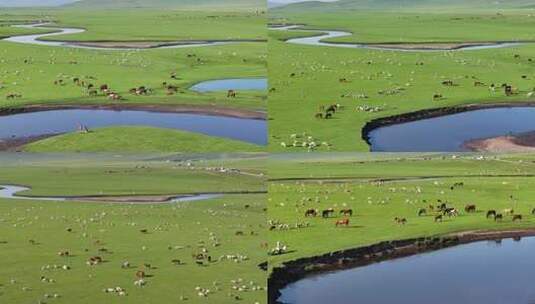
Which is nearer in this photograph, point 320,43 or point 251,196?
point 320,43

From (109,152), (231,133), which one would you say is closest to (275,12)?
(231,133)

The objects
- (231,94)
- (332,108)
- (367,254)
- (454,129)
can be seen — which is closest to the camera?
(231,94)

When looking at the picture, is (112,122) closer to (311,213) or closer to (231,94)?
(231,94)

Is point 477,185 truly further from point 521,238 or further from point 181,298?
point 181,298

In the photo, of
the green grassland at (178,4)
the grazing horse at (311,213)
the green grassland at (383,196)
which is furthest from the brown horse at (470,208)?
the green grassland at (178,4)

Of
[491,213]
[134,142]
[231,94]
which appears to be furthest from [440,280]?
[134,142]

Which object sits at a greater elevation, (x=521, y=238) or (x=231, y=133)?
(x=231, y=133)

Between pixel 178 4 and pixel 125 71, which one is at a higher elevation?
pixel 178 4
